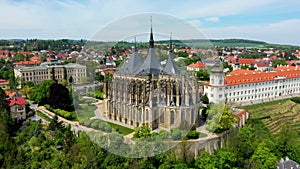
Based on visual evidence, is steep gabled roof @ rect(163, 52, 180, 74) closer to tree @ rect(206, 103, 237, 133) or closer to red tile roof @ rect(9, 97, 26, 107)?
tree @ rect(206, 103, 237, 133)

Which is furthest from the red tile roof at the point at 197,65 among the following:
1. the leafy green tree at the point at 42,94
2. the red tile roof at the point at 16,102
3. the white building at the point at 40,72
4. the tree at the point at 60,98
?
the white building at the point at 40,72

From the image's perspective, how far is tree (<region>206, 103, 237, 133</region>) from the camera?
10400 mm

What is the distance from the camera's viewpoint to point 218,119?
33.1ft

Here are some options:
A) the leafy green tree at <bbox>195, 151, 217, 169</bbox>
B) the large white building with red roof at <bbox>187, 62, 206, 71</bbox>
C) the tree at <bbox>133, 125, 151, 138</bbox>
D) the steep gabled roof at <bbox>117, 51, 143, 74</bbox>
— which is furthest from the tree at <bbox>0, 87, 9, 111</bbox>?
the large white building with red roof at <bbox>187, 62, 206, 71</bbox>

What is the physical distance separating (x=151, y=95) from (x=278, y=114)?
13.3 meters

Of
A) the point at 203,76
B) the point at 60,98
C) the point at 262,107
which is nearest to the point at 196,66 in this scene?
the point at 203,76

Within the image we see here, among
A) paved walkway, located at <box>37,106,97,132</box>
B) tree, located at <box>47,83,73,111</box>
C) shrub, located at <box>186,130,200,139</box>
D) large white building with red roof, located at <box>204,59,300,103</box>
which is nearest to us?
shrub, located at <box>186,130,200,139</box>

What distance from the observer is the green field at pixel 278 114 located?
61.8 ft

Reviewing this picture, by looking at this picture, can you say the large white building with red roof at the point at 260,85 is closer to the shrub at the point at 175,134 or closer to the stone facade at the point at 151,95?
the stone facade at the point at 151,95

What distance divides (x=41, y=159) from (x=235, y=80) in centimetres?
1679

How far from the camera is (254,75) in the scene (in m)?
25.5

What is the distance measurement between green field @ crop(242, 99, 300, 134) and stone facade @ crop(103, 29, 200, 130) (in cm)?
873

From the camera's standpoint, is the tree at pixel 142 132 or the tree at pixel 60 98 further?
the tree at pixel 60 98

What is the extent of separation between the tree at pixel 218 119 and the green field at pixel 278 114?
5.46 metres
